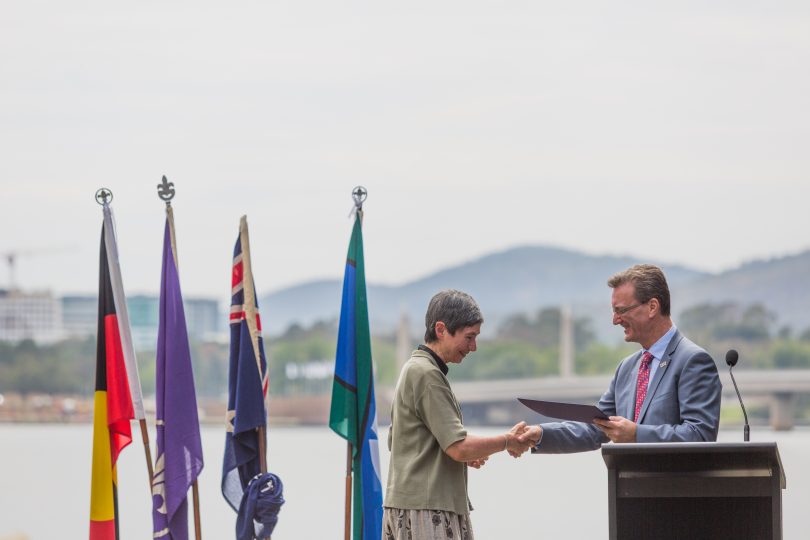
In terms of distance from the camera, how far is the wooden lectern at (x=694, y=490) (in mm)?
3555

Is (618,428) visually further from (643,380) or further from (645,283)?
(645,283)

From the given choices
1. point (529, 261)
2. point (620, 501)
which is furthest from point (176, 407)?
point (529, 261)

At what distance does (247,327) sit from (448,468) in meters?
1.53

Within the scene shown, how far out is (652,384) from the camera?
422 centimetres

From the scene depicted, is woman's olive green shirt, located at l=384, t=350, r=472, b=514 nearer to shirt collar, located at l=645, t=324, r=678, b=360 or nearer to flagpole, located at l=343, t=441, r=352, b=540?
shirt collar, located at l=645, t=324, r=678, b=360

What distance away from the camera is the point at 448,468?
397cm

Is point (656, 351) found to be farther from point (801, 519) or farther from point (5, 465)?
point (5, 465)

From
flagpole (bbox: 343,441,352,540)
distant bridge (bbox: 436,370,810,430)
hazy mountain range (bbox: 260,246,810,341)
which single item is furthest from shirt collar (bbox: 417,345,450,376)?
hazy mountain range (bbox: 260,246,810,341)

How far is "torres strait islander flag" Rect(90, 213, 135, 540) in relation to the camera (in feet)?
17.4

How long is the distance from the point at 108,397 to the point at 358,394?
962mm

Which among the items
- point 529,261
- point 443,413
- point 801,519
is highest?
point 529,261

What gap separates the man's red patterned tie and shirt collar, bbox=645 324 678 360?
35 millimetres

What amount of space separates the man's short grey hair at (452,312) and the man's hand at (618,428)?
0.49 meters

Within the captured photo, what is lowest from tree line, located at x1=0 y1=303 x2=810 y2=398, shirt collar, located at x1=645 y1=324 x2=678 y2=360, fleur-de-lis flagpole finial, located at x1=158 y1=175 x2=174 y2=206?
shirt collar, located at x1=645 y1=324 x2=678 y2=360
